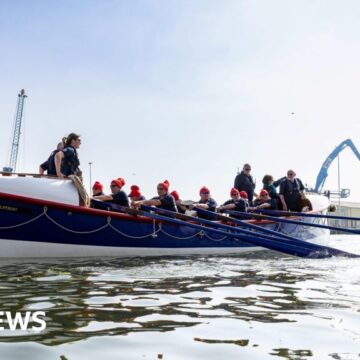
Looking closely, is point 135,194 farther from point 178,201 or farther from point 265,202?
point 265,202

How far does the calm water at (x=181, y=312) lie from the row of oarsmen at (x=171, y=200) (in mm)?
2562

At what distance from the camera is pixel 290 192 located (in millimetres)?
14789

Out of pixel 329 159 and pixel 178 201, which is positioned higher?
pixel 329 159

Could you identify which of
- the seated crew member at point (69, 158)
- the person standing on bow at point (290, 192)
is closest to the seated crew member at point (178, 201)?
the seated crew member at point (69, 158)

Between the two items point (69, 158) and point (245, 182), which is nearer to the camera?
point (69, 158)

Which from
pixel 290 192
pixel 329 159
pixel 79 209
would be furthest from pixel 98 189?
pixel 329 159

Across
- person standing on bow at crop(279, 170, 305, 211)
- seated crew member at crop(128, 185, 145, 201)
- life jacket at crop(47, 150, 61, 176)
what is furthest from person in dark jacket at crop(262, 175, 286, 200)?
life jacket at crop(47, 150, 61, 176)

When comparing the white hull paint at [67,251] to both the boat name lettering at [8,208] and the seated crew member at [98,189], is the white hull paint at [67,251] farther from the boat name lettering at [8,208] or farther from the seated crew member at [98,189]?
the seated crew member at [98,189]

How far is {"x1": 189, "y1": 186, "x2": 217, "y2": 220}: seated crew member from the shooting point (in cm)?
1214

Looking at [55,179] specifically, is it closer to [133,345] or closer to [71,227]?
[71,227]

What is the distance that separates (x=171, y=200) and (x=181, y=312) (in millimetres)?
6358

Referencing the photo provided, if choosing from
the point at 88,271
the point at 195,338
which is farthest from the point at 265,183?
the point at 195,338

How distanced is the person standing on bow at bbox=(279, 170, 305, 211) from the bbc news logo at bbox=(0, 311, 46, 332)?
11.3 metres

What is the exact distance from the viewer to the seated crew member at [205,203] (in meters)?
12.1
